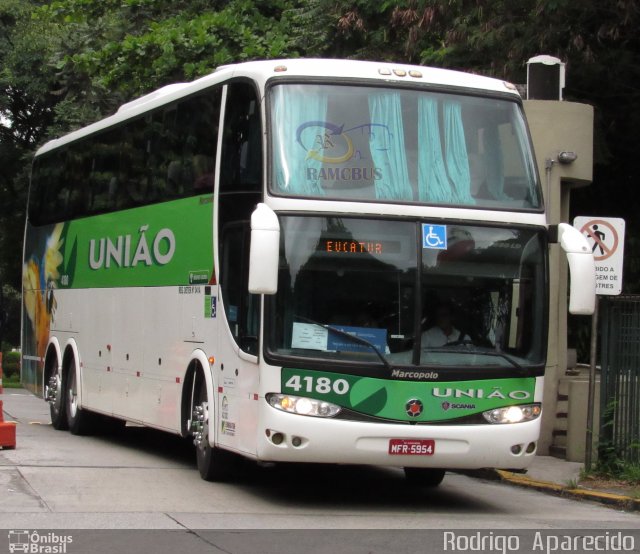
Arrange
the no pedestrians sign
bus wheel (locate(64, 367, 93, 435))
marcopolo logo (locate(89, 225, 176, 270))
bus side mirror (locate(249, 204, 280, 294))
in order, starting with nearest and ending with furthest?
1. bus side mirror (locate(249, 204, 280, 294))
2. the no pedestrians sign
3. marcopolo logo (locate(89, 225, 176, 270))
4. bus wheel (locate(64, 367, 93, 435))

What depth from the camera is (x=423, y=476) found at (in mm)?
13484

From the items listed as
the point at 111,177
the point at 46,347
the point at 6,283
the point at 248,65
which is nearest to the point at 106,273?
the point at 111,177

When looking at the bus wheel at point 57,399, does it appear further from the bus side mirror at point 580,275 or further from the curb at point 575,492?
the bus side mirror at point 580,275

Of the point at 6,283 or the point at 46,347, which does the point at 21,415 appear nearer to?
the point at 46,347

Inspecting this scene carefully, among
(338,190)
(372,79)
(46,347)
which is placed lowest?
(46,347)

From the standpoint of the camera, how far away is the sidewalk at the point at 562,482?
12570mm

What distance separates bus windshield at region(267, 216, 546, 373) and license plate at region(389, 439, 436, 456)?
2.20ft

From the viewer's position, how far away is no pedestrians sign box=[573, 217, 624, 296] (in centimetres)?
1356

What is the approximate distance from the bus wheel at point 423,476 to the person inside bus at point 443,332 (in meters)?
2.32

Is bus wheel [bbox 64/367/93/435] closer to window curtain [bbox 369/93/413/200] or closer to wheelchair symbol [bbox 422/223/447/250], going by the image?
window curtain [bbox 369/93/413/200]

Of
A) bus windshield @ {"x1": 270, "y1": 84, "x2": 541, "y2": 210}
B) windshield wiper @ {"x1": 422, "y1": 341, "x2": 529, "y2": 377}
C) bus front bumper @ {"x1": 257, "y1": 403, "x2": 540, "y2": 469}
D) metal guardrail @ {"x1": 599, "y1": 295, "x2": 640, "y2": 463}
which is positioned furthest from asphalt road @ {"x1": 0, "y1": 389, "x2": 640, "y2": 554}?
bus windshield @ {"x1": 270, "y1": 84, "x2": 541, "y2": 210}

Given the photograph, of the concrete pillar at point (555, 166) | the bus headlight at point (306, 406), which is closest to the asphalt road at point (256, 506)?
the bus headlight at point (306, 406)

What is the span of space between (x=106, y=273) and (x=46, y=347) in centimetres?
353

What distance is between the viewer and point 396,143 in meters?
11.7
